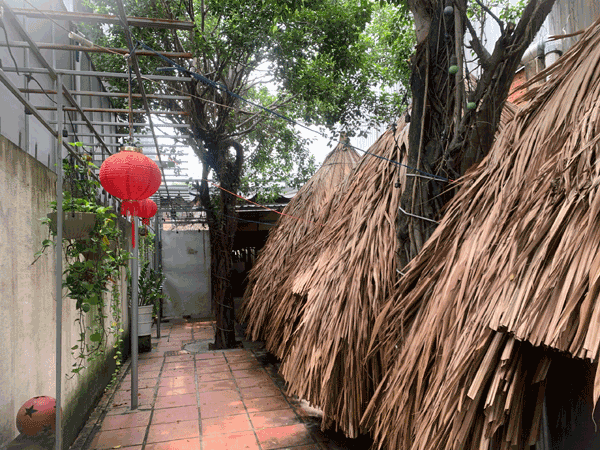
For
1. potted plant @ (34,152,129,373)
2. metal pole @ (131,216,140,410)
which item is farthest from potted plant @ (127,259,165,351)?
potted plant @ (34,152,129,373)

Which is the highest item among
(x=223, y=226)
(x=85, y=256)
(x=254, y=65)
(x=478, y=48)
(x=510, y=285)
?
(x=254, y=65)

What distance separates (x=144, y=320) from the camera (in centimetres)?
562

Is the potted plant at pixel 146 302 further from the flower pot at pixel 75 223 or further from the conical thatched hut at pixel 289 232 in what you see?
the flower pot at pixel 75 223

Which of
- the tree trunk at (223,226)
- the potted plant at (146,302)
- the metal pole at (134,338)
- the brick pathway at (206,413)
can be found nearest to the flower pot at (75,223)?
the metal pole at (134,338)

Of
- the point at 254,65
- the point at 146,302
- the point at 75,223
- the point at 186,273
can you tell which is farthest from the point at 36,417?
the point at 186,273

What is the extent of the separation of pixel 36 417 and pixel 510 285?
212 cm

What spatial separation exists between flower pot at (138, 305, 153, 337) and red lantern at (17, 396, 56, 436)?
3.54 m

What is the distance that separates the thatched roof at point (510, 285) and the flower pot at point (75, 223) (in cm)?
185

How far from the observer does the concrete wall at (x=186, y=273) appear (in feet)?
27.0

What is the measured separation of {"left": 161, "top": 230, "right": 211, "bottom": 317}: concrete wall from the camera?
27.0 feet

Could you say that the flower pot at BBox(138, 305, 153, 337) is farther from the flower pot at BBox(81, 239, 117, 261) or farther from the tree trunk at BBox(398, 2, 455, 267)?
the tree trunk at BBox(398, 2, 455, 267)

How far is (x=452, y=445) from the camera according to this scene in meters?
1.41

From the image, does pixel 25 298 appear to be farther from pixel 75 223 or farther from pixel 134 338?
pixel 134 338

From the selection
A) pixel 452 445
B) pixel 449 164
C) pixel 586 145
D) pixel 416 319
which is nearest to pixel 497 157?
pixel 449 164
